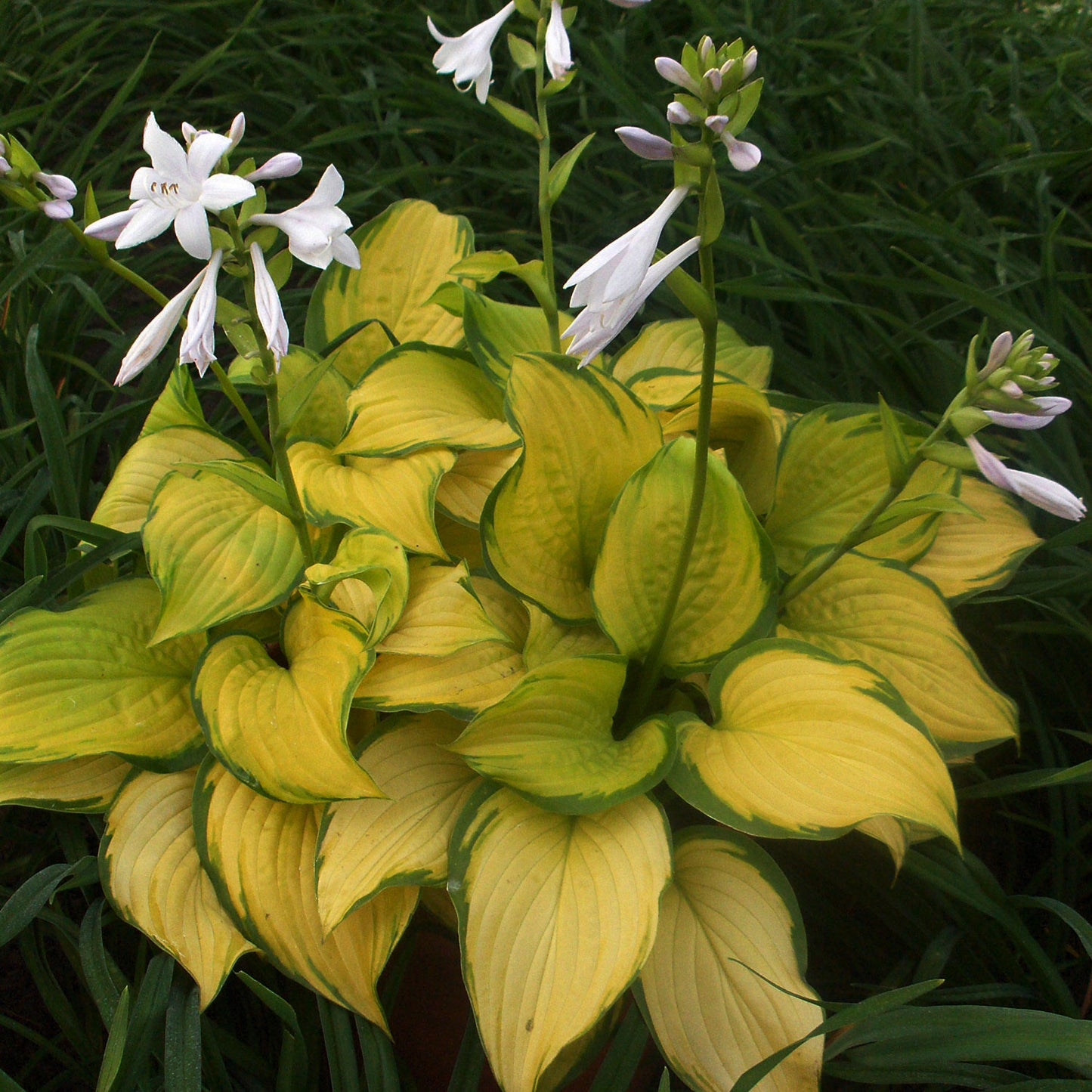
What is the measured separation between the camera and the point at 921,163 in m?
1.87

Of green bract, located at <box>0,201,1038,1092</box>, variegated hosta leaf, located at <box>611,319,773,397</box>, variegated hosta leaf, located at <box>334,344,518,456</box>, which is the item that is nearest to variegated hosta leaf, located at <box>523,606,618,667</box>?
green bract, located at <box>0,201,1038,1092</box>

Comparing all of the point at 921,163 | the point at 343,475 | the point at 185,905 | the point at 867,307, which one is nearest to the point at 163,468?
the point at 343,475

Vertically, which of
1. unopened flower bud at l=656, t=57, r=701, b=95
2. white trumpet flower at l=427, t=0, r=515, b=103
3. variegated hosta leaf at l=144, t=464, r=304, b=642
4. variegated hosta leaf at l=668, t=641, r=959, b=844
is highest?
unopened flower bud at l=656, t=57, r=701, b=95

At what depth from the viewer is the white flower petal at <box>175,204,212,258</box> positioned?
2.46 ft

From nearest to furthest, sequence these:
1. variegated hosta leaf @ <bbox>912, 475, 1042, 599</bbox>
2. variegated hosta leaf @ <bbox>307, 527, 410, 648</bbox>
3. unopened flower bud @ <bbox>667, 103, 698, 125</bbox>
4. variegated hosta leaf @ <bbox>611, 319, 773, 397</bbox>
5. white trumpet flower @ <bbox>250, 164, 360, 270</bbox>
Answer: unopened flower bud @ <bbox>667, 103, 698, 125</bbox>
white trumpet flower @ <bbox>250, 164, 360, 270</bbox>
variegated hosta leaf @ <bbox>307, 527, 410, 648</bbox>
variegated hosta leaf @ <bbox>912, 475, 1042, 599</bbox>
variegated hosta leaf @ <bbox>611, 319, 773, 397</bbox>

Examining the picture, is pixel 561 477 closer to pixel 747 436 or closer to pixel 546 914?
pixel 747 436

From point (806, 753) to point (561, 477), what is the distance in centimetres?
40

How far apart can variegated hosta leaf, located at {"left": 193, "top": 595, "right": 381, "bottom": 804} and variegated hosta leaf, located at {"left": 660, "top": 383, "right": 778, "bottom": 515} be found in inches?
20.7

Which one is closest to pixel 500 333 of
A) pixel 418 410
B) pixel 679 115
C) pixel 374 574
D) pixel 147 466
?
pixel 418 410

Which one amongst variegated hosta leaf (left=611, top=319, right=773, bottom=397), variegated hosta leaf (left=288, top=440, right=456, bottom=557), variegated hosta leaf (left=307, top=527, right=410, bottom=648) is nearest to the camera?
variegated hosta leaf (left=307, top=527, right=410, bottom=648)

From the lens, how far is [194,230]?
29.6 inches

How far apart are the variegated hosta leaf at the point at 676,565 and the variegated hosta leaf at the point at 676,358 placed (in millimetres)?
302

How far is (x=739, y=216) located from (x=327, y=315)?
0.89m

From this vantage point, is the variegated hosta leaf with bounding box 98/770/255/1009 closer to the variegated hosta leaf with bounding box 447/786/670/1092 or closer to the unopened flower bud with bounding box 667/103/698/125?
the variegated hosta leaf with bounding box 447/786/670/1092
